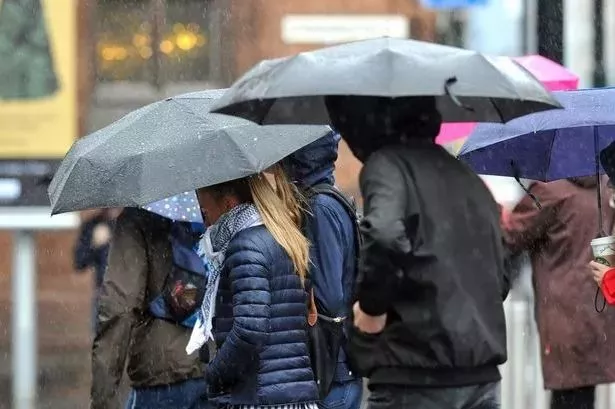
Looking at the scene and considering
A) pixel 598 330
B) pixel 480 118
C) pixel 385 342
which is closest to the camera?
pixel 385 342

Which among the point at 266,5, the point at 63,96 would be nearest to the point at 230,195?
the point at 63,96

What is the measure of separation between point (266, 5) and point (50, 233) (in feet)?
9.53

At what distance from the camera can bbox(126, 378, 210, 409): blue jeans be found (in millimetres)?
6262

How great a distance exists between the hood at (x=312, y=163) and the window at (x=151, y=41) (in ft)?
28.4

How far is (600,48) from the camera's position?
12539 mm

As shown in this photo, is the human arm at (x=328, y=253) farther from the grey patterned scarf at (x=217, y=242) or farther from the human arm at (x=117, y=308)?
the human arm at (x=117, y=308)

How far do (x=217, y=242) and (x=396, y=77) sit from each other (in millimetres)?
998

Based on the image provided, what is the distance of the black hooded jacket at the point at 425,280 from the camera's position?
170 inches

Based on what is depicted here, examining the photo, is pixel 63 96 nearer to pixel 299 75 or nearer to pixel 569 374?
pixel 569 374

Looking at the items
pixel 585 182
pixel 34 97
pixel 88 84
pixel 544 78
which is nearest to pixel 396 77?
pixel 585 182

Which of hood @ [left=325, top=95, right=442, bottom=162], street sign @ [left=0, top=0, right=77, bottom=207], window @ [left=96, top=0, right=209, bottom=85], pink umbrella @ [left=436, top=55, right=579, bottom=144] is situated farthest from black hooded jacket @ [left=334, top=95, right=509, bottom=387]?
window @ [left=96, top=0, right=209, bottom=85]

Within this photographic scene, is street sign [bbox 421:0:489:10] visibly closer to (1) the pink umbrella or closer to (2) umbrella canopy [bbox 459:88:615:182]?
(1) the pink umbrella

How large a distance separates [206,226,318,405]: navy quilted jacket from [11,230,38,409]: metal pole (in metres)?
5.91

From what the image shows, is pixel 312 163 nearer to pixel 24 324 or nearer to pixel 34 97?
pixel 34 97
